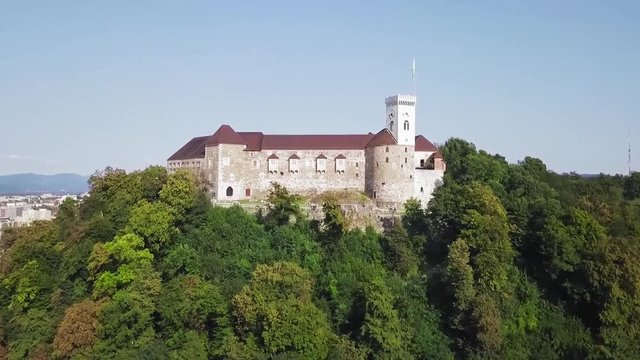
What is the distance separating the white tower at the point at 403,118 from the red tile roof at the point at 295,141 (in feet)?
2.43

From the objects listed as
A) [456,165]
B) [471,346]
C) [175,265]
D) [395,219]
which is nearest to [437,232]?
[395,219]

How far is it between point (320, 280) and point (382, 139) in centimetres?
1736

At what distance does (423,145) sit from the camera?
59.2 meters

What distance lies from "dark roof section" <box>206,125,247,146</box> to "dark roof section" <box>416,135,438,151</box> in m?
15.8

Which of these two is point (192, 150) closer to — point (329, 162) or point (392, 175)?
point (329, 162)

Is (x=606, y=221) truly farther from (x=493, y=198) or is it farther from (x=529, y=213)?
(x=493, y=198)

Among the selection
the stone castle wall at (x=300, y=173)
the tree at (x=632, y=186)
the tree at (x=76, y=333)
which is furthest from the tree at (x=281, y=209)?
the tree at (x=632, y=186)

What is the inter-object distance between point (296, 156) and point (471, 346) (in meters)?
24.9

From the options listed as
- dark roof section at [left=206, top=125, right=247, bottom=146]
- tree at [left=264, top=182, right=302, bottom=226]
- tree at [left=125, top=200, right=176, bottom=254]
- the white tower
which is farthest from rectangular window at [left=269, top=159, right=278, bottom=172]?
tree at [left=125, top=200, right=176, bottom=254]

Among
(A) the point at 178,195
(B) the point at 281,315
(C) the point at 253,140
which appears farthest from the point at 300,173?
(B) the point at 281,315

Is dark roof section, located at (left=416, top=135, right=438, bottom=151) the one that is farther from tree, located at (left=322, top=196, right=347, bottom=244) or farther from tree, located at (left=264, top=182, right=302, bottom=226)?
tree, located at (left=264, top=182, right=302, bottom=226)

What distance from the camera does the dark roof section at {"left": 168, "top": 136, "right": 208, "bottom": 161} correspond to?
5847 cm

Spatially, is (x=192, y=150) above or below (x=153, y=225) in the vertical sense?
above

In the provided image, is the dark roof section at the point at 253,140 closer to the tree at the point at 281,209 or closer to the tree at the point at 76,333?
the tree at the point at 281,209
